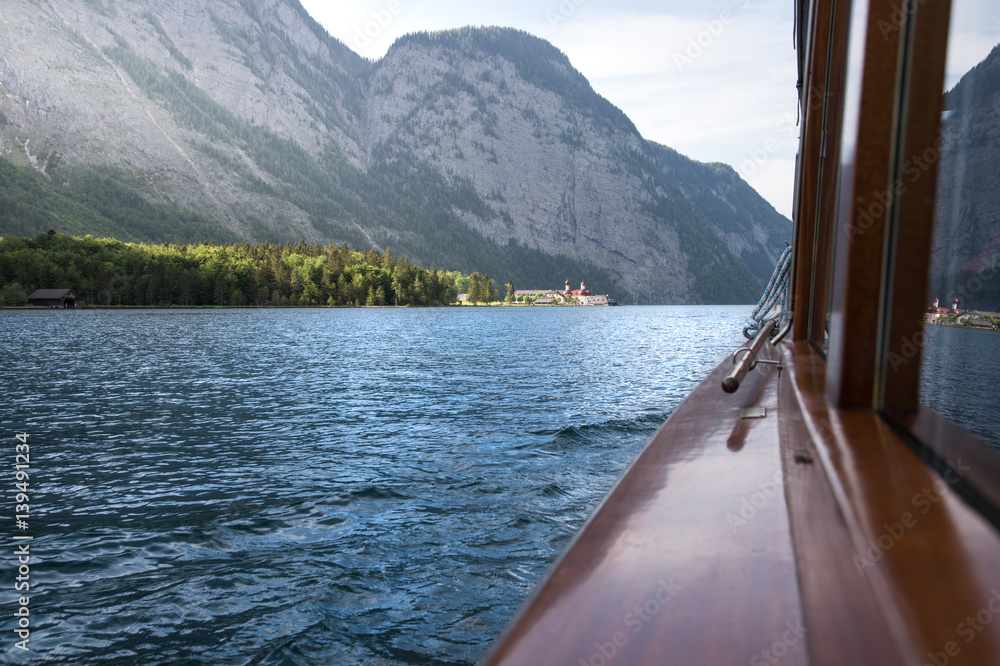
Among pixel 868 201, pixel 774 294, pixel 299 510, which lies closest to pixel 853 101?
pixel 868 201

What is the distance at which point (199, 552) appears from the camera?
536 cm

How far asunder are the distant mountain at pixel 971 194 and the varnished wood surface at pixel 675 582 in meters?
0.67

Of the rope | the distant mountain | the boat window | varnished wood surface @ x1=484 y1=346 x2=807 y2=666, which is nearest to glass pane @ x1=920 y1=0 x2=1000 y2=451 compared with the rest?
the distant mountain

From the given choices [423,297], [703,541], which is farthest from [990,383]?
[423,297]

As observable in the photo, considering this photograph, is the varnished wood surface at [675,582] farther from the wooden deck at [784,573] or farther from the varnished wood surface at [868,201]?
the varnished wood surface at [868,201]

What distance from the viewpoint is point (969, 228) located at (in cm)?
151

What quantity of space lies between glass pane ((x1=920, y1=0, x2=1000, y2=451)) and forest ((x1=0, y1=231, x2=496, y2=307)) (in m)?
104

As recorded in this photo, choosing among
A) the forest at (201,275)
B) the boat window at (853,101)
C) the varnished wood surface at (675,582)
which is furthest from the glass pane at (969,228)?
the forest at (201,275)

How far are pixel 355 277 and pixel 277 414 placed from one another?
4182 inches

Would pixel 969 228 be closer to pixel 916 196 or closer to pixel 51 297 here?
pixel 916 196

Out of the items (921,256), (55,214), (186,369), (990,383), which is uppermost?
(55,214)

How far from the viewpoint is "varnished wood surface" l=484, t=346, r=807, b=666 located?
97 cm

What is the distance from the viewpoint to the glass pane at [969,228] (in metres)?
1.37

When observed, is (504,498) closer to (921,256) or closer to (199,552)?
(199,552)
